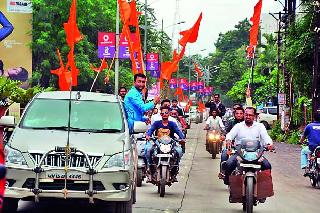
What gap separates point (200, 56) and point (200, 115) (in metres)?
107

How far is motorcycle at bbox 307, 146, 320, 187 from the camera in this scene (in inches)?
663

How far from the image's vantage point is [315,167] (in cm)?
1706

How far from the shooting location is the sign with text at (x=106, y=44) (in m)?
35.7

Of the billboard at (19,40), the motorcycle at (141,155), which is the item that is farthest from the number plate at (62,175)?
the billboard at (19,40)

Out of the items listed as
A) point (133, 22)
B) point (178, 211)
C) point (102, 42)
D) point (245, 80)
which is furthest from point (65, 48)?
point (178, 211)

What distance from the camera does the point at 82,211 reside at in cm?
1177

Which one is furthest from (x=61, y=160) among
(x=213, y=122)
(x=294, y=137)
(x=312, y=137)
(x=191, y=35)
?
(x=294, y=137)

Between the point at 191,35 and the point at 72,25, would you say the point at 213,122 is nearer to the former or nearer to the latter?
the point at 191,35

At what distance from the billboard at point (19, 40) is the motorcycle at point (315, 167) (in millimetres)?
44894

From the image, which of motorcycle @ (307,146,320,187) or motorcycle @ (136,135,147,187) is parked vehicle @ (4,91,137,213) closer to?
motorcycle @ (136,135,147,187)

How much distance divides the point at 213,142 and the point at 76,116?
15046mm

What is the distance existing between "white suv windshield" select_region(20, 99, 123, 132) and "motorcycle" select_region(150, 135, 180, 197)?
7.96 ft

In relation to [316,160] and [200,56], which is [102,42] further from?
[200,56]

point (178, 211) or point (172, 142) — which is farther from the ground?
point (172, 142)
